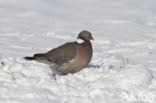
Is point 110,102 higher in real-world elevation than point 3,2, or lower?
higher

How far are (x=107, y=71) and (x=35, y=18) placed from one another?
26.3 ft

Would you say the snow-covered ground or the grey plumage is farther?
the grey plumage

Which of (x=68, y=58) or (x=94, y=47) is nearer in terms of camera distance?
(x=68, y=58)

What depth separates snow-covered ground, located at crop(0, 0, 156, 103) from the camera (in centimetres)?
567

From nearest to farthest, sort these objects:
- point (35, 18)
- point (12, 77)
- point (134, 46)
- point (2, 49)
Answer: point (12, 77), point (2, 49), point (134, 46), point (35, 18)

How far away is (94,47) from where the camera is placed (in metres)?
10.6

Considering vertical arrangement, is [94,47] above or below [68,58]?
below

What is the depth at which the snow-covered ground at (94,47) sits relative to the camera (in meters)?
5.67

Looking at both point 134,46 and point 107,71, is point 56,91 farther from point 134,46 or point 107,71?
point 134,46

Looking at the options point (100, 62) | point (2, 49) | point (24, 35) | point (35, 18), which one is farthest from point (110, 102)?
point (35, 18)

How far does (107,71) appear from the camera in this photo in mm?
Answer: 6980

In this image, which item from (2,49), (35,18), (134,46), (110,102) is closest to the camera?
(110,102)

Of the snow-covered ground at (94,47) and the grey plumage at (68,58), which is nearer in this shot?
the snow-covered ground at (94,47)

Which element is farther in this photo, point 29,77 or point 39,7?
point 39,7
